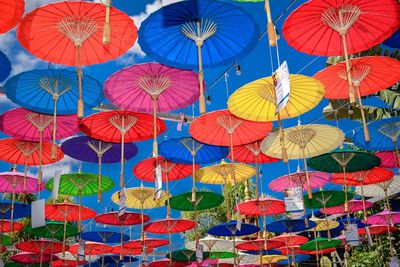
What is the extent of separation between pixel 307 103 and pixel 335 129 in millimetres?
1337

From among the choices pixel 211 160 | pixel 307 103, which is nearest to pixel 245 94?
pixel 307 103

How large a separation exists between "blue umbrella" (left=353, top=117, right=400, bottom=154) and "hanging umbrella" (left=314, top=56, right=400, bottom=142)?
133 cm

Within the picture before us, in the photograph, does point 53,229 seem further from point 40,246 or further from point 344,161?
point 344,161

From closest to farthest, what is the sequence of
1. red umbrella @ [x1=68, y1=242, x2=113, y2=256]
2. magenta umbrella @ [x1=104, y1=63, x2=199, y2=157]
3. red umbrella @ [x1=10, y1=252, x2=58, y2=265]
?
1. magenta umbrella @ [x1=104, y1=63, x2=199, y2=157]
2. red umbrella @ [x1=10, y1=252, x2=58, y2=265]
3. red umbrella @ [x1=68, y1=242, x2=113, y2=256]

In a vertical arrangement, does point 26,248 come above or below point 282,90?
below

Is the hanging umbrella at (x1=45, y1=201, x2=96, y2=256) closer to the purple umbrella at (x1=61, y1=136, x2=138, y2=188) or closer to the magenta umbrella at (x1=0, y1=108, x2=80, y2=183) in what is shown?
the purple umbrella at (x1=61, y1=136, x2=138, y2=188)

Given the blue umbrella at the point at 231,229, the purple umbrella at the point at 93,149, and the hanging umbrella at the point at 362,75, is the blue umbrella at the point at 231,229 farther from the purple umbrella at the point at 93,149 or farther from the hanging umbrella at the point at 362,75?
the hanging umbrella at the point at 362,75

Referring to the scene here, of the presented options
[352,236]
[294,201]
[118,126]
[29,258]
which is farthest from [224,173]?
[29,258]

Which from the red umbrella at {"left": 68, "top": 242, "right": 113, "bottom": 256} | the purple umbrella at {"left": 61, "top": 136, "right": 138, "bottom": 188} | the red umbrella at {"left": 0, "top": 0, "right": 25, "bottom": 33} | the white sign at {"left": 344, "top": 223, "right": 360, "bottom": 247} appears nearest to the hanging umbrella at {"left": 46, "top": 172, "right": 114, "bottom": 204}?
the purple umbrella at {"left": 61, "top": 136, "right": 138, "bottom": 188}

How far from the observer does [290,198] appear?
7344mm

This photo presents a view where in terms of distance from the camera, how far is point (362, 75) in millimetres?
6316

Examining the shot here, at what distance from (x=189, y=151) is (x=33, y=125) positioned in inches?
128

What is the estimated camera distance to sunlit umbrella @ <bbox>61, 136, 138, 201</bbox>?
27.1ft

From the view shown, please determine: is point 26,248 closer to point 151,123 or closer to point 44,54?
point 151,123
